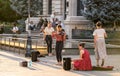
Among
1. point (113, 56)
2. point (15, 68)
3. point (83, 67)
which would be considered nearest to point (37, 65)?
point (15, 68)

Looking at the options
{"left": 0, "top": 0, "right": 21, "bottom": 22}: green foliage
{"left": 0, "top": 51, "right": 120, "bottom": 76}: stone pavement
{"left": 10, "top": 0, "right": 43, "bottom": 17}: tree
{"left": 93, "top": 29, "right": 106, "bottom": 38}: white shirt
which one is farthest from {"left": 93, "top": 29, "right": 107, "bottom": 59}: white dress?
{"left": 0, "top": 0, "right": 21, "bottom": 22}: green foliage

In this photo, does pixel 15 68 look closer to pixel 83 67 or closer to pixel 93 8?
pixel 83 67

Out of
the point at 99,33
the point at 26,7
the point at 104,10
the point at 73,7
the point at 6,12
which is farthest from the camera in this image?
the point at 6,12

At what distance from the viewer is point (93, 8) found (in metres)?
37.0

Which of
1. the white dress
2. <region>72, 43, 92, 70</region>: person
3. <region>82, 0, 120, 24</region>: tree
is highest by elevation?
<region>82, 0, 120, 24</region>: tree

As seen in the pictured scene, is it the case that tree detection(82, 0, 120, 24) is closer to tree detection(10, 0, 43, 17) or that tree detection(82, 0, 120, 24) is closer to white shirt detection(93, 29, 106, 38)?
tree detection(10, 0, 43, 17)

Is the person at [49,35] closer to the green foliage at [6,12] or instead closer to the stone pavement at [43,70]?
the stone pavement at [43,70]

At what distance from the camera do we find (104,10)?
36.8 m

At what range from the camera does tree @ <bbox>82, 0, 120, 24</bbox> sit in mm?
36719

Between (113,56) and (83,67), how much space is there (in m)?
7.00

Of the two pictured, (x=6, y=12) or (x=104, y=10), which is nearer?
(x=104, y=10)

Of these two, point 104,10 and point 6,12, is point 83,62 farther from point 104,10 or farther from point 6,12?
point 6,12

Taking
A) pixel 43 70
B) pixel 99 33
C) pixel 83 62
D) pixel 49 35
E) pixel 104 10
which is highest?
pixel 104 10

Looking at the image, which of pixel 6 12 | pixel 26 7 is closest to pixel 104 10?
pixel 26 7
